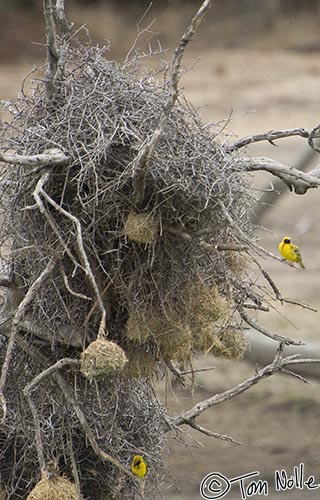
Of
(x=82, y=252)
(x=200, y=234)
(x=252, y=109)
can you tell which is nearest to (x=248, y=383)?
(x=200, y=234)

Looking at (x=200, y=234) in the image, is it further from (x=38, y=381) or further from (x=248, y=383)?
(x=248, y=383)

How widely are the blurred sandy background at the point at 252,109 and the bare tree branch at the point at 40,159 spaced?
11.0 feet

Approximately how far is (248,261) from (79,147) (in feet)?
2.19

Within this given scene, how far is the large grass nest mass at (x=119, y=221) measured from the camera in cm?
325

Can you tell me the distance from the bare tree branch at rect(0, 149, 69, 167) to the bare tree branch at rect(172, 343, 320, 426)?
3.36 feet

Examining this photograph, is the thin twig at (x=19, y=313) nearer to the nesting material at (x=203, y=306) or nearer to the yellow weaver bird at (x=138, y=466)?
the nesting material at (x=203, y=306)

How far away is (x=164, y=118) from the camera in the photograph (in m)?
3.06

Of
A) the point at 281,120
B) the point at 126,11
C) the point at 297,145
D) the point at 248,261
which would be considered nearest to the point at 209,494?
the point at 248,261

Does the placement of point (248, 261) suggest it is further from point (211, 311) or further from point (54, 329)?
point (54, 329)

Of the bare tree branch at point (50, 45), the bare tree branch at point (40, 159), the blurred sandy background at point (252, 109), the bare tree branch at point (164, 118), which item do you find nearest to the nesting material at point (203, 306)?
the bare tree branch at point (164, 118)

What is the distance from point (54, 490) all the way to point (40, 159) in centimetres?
89

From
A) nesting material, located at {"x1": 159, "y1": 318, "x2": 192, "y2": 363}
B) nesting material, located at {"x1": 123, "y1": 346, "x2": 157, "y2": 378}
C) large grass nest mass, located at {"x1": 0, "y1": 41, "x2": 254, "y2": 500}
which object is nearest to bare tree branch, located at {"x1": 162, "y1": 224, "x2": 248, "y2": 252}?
large grass nest mass, located at {"x1": 0, "y1": 41, "x2": 254, "y2": 500}

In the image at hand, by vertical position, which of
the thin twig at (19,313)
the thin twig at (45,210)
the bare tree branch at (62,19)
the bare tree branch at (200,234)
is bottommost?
the thin twig at (19,313)

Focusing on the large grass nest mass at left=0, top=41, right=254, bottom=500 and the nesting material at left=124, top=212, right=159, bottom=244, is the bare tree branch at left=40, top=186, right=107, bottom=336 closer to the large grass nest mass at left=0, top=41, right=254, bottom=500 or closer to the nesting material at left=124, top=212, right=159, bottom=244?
the large grass nest mass at left=0, top=41, right=254, bottom=500
